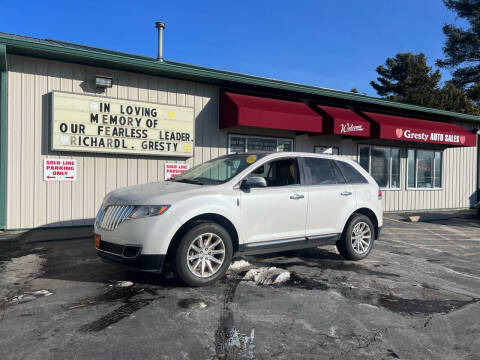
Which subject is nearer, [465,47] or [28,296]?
[28,296]

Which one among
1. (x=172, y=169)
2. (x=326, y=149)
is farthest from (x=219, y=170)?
(x=326, y=149)

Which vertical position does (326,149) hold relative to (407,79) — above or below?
below

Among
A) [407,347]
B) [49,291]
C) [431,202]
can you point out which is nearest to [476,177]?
[431,202]

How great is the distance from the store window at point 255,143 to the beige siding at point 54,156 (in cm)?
190

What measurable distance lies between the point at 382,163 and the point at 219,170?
10.1 meters

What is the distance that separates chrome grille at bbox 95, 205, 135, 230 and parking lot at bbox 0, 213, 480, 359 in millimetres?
749

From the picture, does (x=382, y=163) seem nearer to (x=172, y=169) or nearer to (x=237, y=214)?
(x=172, y=169)

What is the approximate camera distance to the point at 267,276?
16.7 feet

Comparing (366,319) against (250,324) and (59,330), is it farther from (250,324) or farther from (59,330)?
(59,330)

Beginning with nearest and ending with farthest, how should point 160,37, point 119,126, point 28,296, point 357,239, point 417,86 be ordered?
point 28,296
point 357,239
point 119,126
point 160,37
point 417,86

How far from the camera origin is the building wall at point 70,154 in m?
8.26

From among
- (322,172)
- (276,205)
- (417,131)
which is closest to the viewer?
(276,205)

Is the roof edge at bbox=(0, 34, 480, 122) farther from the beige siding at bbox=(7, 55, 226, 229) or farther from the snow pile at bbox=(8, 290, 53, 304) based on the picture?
the snow pile at bbox=(8, 290, 53, 304)

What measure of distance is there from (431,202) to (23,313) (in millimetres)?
15138
